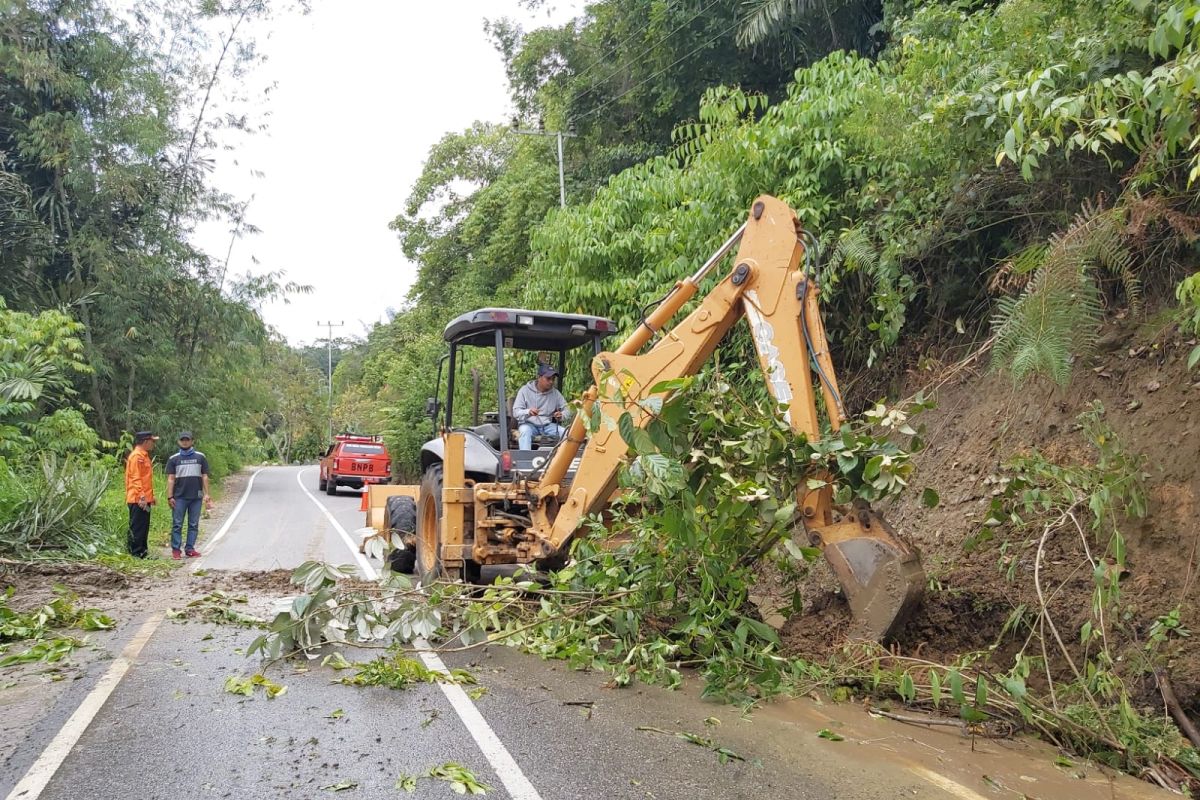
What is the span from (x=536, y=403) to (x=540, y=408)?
0.07 meters

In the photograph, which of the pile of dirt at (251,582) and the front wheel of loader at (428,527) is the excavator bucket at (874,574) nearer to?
the front wheel of loader at (428,527)

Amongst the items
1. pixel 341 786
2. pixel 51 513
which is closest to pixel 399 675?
pixel 341 786

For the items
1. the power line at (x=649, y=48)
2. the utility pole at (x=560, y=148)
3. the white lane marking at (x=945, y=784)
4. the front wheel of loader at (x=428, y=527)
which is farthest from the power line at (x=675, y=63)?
the white lane marking at (x=945, y=784)

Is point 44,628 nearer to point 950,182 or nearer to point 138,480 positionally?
point 138,480

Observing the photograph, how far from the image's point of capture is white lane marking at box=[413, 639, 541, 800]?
13.0 ft

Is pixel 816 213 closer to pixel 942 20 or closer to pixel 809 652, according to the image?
pixel 942 20

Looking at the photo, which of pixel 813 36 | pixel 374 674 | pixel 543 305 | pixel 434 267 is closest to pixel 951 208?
pixel 374 674

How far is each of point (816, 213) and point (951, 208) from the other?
1657mm

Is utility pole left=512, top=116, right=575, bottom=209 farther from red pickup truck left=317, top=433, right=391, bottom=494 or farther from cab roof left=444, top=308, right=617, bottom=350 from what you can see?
cab roof left=444, top=308, right=617, bottom=350

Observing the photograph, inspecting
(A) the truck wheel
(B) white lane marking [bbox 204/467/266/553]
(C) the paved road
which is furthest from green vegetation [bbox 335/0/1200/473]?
(B) white lane marking [bbox 204/467/266/553]

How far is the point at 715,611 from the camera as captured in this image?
5590 millimetres

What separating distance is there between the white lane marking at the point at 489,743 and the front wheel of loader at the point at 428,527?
7.31 ft

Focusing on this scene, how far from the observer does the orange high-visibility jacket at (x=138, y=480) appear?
39.7ft

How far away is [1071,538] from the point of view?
6004 millimetres
